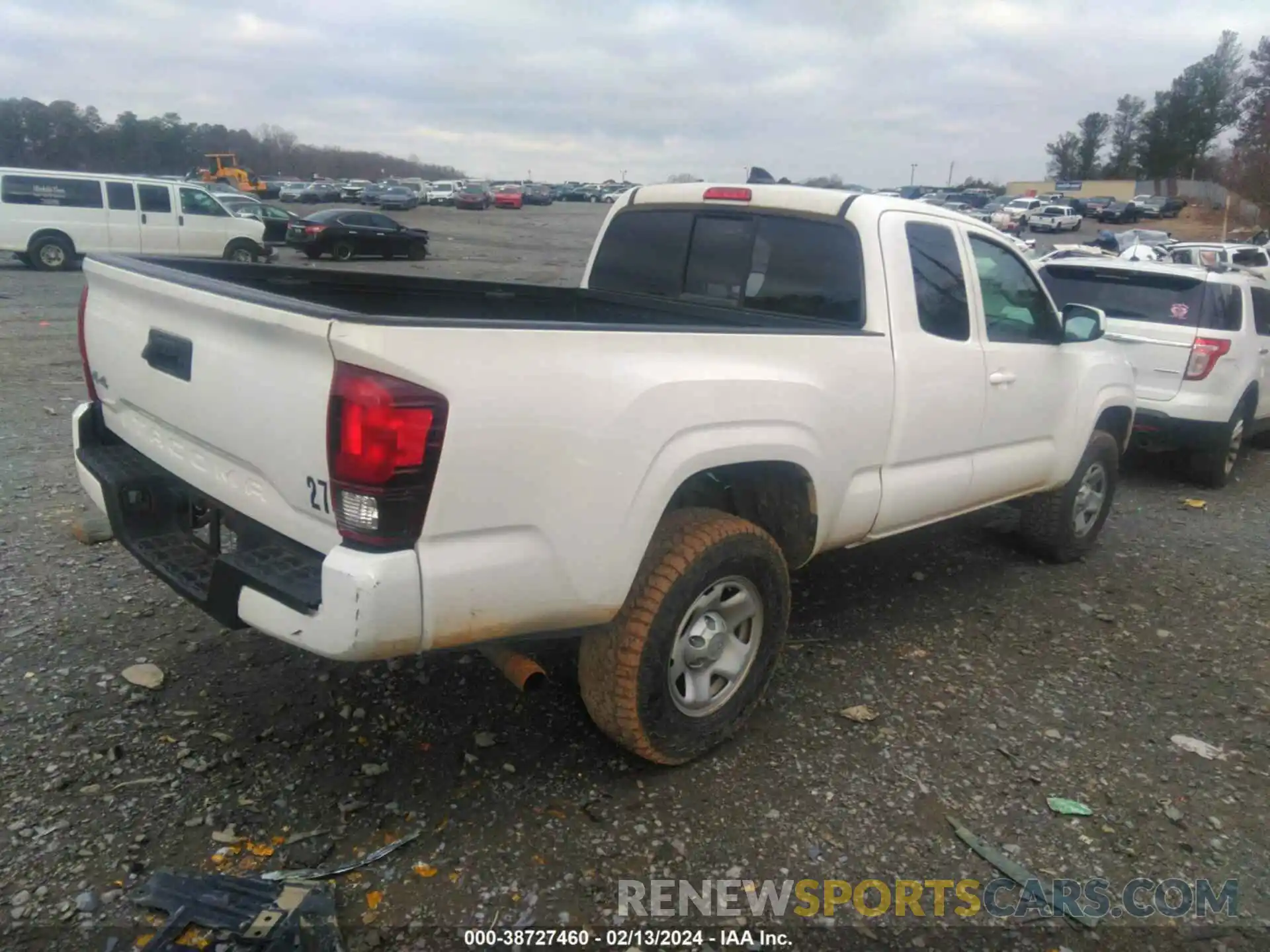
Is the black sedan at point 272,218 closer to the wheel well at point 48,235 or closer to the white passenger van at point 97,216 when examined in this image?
the white passenger van at point 97,216

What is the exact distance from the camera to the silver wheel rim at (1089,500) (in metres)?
5.49

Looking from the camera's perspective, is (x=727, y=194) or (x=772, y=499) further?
(x=727, y=194)

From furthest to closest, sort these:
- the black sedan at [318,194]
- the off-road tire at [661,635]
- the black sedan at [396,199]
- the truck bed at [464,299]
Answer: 1. the black sedan at [318,194]
2. the black sedan at [396,199]
3. the truck bed at [464,299]
4. the off-road tire at [661,635]

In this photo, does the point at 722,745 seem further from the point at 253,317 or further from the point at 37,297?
the point at 37,297

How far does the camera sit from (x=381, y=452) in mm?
2295

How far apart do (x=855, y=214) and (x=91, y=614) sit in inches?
146

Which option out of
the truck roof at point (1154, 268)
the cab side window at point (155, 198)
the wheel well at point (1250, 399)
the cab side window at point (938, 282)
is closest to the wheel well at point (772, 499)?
the cab side window at point (938, 282)

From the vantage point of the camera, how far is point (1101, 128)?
103 meters

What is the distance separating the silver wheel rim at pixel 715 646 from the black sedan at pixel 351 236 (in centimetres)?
2512

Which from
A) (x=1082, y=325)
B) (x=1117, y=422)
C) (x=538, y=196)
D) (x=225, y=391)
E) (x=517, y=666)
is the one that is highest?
(x=538, y=196)

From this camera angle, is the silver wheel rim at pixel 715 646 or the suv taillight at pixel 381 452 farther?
the silver wheel rim at pixel 715 646

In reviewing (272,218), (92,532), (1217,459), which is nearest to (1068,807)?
(92,532)

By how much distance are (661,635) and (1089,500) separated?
377cm

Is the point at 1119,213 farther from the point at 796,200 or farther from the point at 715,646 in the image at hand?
the point at 715,646
